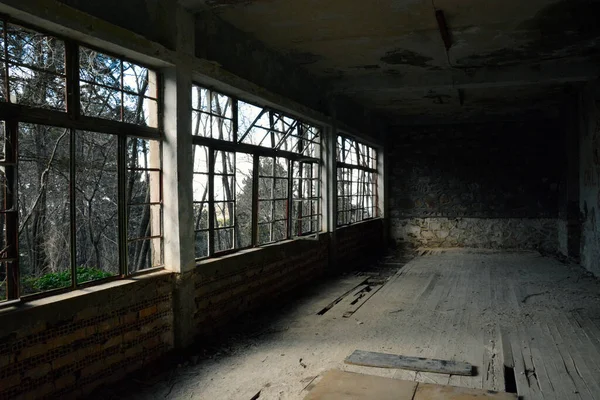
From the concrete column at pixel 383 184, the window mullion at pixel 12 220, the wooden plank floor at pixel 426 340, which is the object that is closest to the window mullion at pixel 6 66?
the window mullion at pixel 12 220

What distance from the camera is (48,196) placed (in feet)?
9.86

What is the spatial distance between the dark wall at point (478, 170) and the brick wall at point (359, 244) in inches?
50.0

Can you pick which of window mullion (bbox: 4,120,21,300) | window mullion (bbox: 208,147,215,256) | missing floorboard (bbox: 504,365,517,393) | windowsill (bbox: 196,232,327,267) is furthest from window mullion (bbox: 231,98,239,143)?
missing floorboard (bbox: 504,365,517,393)

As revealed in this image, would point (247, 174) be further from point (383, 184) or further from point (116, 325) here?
point (383, 184)

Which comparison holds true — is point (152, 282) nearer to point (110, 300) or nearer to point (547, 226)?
point (110, 300)

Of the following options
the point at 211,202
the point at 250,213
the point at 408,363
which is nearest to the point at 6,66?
the point at 211,202

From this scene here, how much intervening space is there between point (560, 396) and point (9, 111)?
3817mm

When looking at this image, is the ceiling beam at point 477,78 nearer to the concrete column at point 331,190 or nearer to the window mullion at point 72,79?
the concrete column at point 331,190

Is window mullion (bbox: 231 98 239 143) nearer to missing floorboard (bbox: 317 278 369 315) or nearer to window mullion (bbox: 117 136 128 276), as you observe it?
window mullion (bbox: 117 136 128 276)

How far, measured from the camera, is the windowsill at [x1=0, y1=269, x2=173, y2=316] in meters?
2.71

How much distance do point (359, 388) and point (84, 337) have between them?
6.01 ft

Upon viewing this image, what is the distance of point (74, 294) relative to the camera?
10.1 feet

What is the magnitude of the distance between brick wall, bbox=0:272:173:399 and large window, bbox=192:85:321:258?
3.12 ft

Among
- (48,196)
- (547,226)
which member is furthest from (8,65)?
(547,226)
